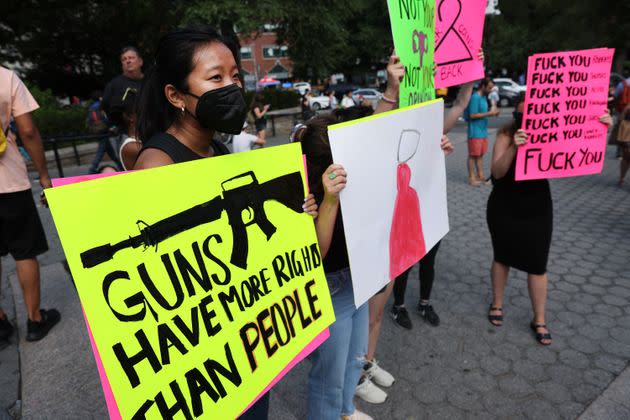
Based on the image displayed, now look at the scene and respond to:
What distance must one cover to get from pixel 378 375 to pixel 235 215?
181 cm

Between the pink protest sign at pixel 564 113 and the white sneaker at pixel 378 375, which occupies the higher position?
the pink protest sign at pixel 564 113

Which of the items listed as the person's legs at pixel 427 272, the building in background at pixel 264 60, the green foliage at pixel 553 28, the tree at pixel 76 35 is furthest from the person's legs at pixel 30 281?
the building in background at pixel 264 60

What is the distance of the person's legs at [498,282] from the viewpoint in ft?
10.2

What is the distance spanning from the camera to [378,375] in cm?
261

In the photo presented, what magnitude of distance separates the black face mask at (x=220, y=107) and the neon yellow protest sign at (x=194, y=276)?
0.54ft

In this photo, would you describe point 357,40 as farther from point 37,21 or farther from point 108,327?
point 108,327

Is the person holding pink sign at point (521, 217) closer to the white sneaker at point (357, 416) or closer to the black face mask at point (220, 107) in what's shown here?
the white sneaker at point (357, 416)

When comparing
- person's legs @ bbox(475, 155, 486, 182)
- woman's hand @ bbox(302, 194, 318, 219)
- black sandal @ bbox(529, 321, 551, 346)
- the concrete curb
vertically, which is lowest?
person's legs @ bbox(475, 155, 486, 182)

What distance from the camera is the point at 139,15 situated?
20.4 meters

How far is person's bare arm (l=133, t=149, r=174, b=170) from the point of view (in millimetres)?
1276

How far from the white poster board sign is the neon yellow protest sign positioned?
191 millimetres

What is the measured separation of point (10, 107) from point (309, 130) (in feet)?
7.49

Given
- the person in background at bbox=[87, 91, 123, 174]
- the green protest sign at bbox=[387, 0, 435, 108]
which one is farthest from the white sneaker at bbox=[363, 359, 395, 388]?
the person in background at bbox=[87, 91, 123, 174]

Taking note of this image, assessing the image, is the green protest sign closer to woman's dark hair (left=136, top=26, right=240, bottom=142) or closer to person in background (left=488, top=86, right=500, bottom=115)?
woman's dark hair (left=136, top=26, right=240, bottom=142)
